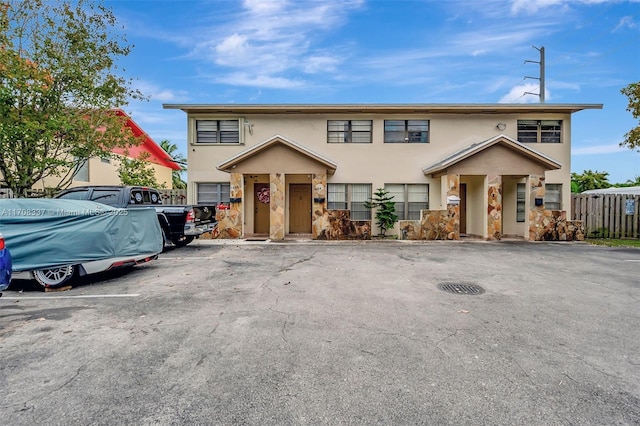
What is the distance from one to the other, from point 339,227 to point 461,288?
24.3 feet

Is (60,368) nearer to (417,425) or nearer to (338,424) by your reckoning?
(338,424)

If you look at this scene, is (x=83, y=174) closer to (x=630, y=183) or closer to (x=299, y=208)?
(x=299, y=208)

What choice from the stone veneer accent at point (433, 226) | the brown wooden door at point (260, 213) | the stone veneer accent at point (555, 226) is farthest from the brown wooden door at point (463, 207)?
the brown wooden door at point (260, 213)

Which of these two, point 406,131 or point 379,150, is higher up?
point 406,131

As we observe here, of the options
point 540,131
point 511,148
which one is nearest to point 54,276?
point 511,148

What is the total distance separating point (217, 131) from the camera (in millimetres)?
14586

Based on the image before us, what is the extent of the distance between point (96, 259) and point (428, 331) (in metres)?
6.27

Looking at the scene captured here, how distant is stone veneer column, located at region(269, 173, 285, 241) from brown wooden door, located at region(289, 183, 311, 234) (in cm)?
190

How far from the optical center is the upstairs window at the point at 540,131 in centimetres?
1439

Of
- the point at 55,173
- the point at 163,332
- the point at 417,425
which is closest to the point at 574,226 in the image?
the point at 417,425

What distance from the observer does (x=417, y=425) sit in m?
2.18

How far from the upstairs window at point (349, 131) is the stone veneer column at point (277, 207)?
3.48 meters

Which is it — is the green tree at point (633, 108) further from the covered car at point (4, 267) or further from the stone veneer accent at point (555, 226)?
the covered car at point (4, 267)

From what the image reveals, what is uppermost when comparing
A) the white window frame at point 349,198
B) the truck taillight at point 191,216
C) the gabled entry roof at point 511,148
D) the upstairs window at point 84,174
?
the gabled entry roof at point 511,148
